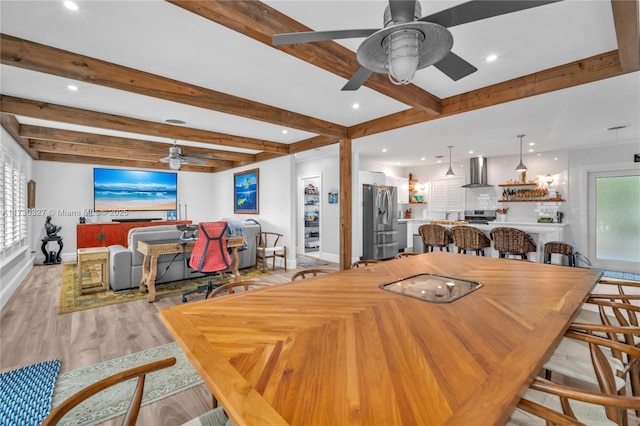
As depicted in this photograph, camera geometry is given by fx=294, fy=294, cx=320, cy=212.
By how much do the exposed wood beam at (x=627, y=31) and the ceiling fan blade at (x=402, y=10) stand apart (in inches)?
52.8

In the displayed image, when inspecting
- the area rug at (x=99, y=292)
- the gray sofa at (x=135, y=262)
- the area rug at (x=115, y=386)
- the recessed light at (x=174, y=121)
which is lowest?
the area rug at (x=115, y=386)

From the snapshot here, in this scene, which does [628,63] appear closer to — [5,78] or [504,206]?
[504,206]

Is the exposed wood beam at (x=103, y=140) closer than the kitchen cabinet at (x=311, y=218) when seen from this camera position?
Yes

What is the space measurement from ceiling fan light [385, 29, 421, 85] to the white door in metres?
6.69

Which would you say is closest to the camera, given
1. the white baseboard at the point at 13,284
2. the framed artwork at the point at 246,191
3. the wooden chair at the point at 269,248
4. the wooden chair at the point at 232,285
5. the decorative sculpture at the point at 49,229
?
the wooden chair at the point at 232,285

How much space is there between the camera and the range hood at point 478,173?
7.01 m

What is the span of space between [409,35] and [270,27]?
1.01 metres

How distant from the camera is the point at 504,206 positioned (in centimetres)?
697

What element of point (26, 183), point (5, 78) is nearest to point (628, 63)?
point (5, 78)

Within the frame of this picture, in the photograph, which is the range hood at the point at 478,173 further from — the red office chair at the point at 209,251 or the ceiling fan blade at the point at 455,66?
the red office chair at the point at 209,251

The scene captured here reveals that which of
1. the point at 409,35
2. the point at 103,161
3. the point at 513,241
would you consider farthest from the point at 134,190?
the point at 513,241

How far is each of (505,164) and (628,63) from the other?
4.97 meters

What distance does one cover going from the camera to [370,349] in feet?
3.51

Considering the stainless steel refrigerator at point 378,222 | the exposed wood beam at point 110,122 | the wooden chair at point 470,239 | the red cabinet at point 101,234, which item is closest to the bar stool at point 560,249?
the wooden chair at point 470,239
